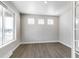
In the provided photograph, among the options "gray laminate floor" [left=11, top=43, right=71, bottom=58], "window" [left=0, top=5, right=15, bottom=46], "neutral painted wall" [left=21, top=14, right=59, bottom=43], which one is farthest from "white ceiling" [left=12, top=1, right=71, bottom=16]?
"gray laminate floor" [left=11, top=43, right=71, bottom=58]

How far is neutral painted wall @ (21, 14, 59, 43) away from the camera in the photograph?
5886 millimetres

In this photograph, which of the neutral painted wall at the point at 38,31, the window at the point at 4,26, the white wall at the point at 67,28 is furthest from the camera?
the neutral painted wall at the point at 38,31

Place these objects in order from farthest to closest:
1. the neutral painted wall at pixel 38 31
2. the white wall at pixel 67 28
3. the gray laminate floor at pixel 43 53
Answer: the neutral painted wall at pixel 38 31, the white wall at pixel 67 28, the gray laminate floor at pixel 43 53

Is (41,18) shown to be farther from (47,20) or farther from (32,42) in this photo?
(32,42)

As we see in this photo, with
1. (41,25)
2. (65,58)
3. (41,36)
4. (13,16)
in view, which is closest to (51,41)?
(41,36)

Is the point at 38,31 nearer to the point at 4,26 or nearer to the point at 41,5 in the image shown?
the point at 41,5

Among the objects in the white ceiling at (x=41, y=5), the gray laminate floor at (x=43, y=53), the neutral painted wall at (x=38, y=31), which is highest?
the white ceiling at (x=41, y=5)

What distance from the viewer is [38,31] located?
6102 mm

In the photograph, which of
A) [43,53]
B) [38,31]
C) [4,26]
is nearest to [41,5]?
[4,26]

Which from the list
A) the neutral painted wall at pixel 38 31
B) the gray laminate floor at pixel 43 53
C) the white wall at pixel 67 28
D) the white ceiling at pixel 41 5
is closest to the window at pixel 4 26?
the white ceiling at pixel 41 5

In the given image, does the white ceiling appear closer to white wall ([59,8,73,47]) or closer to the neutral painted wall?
white wall ([59,8,73,47])

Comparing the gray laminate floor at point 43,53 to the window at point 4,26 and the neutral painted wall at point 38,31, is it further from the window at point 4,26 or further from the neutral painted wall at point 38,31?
the neutral painted wall at point 38,31

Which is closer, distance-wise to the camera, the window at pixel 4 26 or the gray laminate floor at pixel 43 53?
the window at pixel 4 26

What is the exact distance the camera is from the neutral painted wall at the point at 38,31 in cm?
589
